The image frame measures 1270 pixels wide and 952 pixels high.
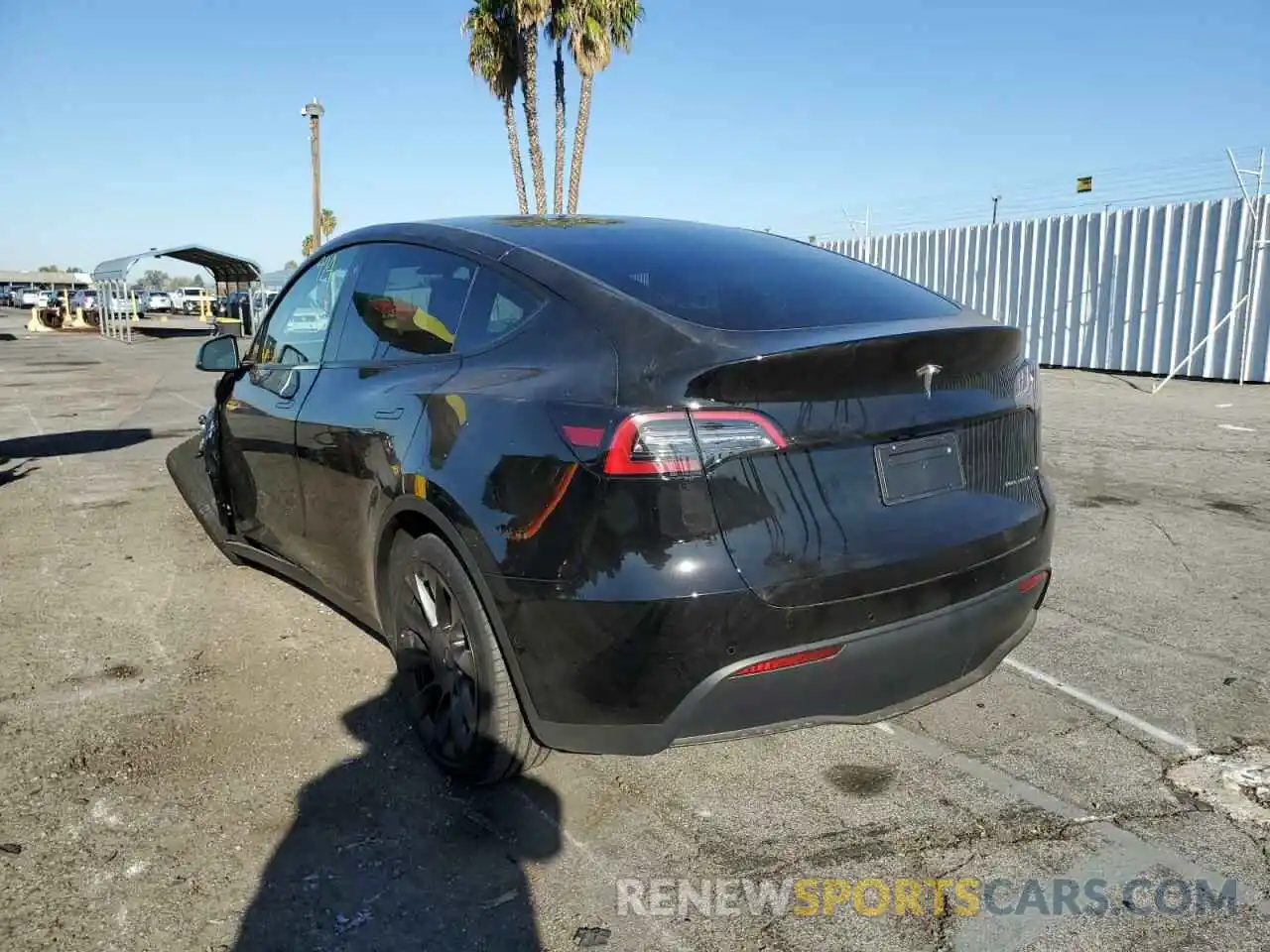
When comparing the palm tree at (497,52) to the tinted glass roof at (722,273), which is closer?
the tinted glass roof at (722,273)

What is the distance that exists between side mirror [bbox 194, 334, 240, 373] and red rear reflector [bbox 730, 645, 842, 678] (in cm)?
→ 319

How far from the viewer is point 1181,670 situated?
3.72 meters

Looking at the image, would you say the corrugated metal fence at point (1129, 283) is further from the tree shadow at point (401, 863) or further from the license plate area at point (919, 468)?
the tree shadow at point (401, 863)

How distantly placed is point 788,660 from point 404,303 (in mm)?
1845

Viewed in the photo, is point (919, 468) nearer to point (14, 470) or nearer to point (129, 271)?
point (14, 470)

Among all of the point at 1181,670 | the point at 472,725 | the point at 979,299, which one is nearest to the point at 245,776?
the point at 472,725

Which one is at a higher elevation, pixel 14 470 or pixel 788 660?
pixel 788 660

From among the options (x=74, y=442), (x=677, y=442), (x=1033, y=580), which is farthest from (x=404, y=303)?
(x=74, y=442)

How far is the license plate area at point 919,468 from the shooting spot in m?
2.46

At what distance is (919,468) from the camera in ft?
8.30

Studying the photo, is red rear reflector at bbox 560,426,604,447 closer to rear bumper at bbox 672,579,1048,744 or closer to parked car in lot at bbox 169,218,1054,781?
parked car in lot at bbox 169,218,1054,781

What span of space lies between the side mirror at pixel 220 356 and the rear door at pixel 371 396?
1.04 meters

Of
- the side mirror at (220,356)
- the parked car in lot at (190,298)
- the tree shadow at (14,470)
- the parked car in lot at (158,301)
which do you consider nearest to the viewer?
the side mirror at (220,356)

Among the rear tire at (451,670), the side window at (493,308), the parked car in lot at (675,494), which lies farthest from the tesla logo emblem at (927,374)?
the rear tire at (451,670)
